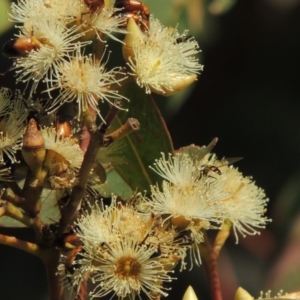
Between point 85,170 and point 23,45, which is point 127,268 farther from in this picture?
point 23,45

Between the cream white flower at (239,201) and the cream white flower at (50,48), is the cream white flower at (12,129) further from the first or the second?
the cream white flower at (239,201)

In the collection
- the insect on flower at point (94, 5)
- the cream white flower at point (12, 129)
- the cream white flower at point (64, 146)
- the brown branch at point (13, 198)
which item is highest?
the insect on flower at point (94, 5)

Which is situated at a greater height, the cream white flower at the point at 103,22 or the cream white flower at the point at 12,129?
the cream white flower at the point at 103,22

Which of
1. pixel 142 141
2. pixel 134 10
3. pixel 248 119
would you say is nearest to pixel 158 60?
pixel 134 10

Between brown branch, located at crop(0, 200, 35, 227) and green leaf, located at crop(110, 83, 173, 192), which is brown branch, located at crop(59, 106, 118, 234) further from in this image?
green leaf, located at crop(110, 83, 173, 192)

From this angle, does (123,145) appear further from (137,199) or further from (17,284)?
(17,284)

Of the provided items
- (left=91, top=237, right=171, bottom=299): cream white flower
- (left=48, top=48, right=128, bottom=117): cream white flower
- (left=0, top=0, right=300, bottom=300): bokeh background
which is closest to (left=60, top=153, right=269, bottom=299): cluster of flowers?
(left=91, top=237, right=171, bottom=299): cream white flower

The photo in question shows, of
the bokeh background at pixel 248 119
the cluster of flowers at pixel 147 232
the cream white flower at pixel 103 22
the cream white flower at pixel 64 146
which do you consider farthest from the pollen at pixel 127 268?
the bokeh background at pixel 248 119
